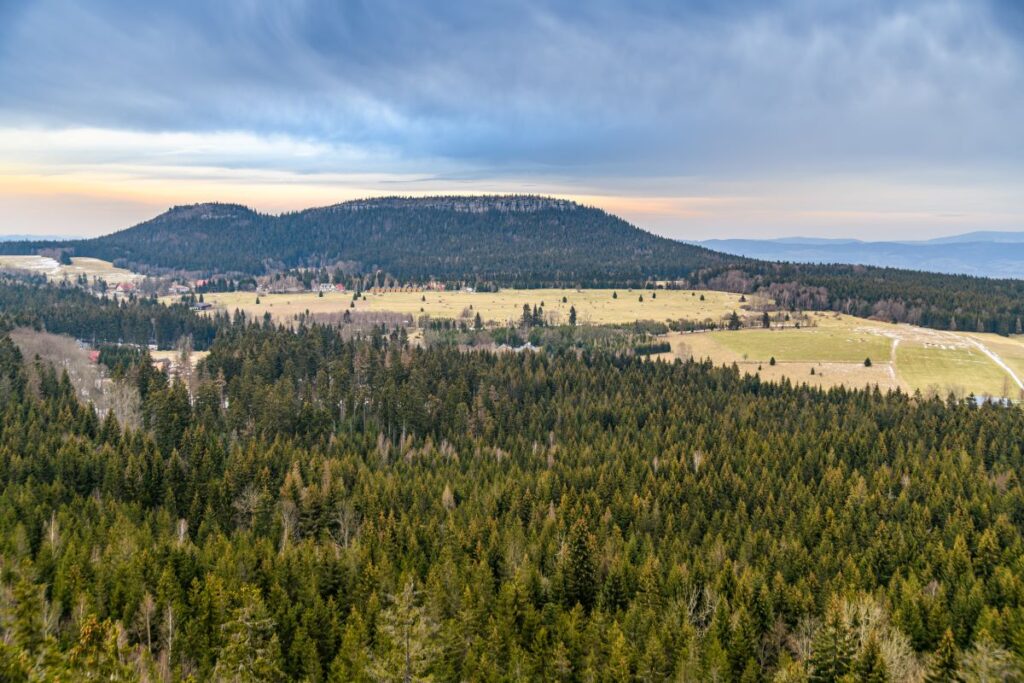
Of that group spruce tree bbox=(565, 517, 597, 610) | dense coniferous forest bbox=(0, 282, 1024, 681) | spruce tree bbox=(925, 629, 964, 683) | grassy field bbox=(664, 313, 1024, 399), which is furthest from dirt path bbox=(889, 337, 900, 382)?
spruce tree bbox=(925, 629, 964, 683)

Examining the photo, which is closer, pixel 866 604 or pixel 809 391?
pixel 866 604

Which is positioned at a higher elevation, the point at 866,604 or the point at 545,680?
the point at 866,604

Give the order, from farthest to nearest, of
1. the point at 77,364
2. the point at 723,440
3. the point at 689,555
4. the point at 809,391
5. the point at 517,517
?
the point at 77,364 → the point at 809,391 → the point at 723,440 → the point at 517,517 → the point at 689,555

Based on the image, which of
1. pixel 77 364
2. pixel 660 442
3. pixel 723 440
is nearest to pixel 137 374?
pixel 77 364

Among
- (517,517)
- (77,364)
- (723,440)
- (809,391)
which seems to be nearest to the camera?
(517,517)

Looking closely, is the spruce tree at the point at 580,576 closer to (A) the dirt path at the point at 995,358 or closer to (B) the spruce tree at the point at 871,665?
(B) the spruce tree at the point at 871,665

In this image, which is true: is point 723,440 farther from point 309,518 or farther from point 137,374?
point 137,374

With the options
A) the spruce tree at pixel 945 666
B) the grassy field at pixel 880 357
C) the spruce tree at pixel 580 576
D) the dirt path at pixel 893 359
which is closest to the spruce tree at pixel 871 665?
the spruce tree at pixel 945 666

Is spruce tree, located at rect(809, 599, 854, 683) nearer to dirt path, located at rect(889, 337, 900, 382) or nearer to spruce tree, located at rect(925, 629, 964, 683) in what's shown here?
spruce tree, located at rect(925, 629, 964, 683)

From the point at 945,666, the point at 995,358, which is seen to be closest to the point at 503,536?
the point at 945,666
